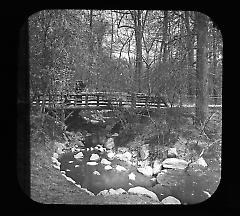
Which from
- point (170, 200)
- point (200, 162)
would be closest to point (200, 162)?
point (200, 162)

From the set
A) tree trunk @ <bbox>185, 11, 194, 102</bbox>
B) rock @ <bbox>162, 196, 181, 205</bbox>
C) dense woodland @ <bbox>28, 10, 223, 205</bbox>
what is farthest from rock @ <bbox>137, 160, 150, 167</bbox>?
tree trunk @ <bbox>185, 11, 194, 102</bbox>

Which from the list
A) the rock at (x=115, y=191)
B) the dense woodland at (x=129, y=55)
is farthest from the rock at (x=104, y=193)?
the dense woodland at (x=129, y=55)

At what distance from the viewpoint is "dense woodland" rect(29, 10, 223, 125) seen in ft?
5.68

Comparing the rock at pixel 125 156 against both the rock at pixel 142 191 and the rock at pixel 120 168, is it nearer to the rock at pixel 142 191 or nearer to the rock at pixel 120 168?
the rock at pixel 120 168

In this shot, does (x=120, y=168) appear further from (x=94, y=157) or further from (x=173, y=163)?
(x=173, y=163)

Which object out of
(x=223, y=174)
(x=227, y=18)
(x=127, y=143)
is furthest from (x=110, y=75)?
(x=223, y=174)

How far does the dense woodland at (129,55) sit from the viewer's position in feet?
5.68

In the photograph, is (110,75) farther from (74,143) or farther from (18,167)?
(18,167)

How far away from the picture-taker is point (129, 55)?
5.97 ft

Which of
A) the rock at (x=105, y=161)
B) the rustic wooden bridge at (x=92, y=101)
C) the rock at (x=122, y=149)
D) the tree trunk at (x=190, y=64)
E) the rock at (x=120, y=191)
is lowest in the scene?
the rock at (x=120, y=191)

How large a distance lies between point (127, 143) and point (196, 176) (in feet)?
1.53

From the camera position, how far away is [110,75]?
1.80 meters

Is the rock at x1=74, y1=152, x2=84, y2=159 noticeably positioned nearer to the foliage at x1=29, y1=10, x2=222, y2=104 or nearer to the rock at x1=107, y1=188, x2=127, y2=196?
the rock at x1=107, y1=188, x2=127, y2=196

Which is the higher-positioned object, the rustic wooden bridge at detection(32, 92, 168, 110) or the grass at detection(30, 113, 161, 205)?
the rustic wooden bridge at detection(32, 92, 168, 110)
